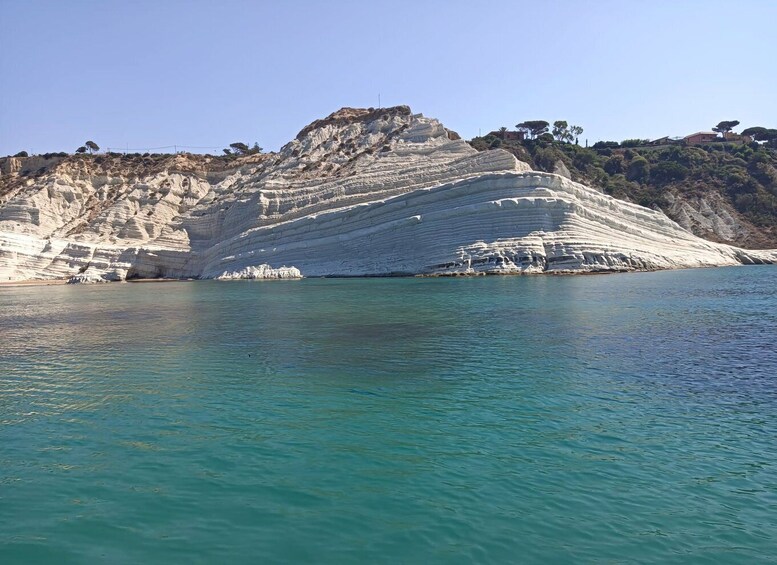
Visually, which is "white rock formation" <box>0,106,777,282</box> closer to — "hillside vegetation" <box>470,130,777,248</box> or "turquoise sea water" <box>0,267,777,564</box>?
"hillside vegetation" <box>470,130,777,248</box>

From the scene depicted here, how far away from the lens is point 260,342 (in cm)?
1582

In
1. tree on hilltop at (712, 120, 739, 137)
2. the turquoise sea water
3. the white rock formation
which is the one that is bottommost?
the turquoise sea water

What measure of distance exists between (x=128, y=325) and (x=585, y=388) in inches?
623

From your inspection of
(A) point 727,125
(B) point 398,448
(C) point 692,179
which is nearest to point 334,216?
(B) point 398,448

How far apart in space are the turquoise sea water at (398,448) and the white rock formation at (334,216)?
24346 mm

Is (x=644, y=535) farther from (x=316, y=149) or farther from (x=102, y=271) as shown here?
(x=316, y=149)

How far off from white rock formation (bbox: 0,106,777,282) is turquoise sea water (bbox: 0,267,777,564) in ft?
79.9

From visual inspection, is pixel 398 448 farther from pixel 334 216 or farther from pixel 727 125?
pixel 727 125

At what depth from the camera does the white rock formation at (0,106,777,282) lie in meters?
40.0

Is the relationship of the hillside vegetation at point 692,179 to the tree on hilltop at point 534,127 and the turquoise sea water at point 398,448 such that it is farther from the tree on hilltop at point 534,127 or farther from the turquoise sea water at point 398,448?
the turquoise sea water at point 398,448

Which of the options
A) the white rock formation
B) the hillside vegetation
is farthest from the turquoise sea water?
the hillside vegetation

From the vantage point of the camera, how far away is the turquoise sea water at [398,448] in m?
5.13

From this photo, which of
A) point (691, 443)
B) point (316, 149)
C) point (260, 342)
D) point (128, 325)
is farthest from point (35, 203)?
point (691, 443)

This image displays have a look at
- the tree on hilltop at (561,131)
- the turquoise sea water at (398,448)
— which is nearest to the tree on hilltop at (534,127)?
the tree on hilltop at (561,131)
